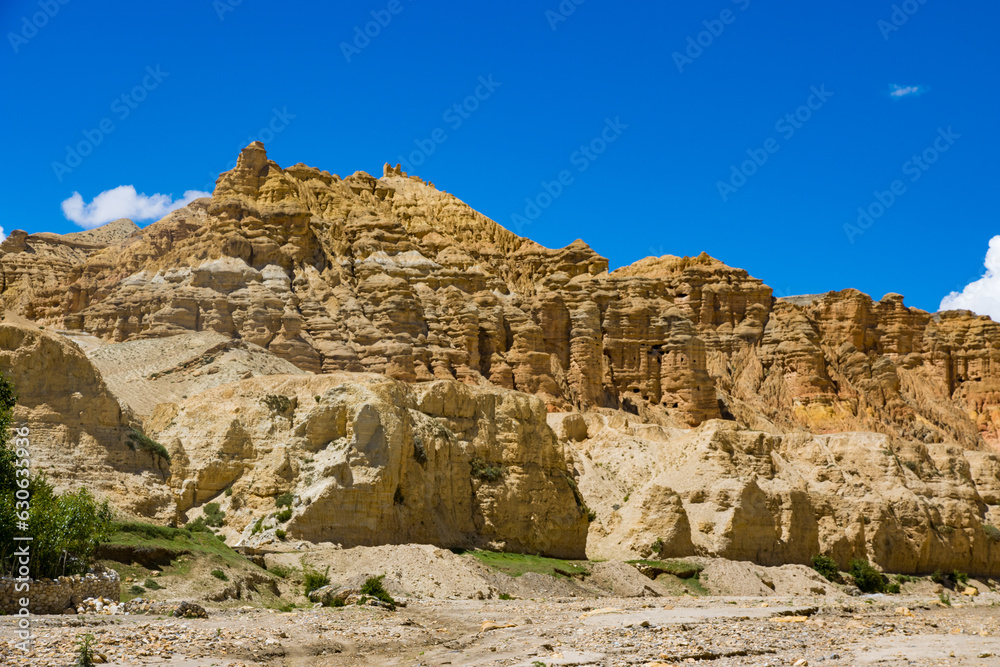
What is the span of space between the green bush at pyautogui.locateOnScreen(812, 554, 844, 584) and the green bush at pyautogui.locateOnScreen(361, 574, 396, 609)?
84.0 ft

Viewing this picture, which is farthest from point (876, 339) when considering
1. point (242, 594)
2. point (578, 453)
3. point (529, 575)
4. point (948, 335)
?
point (242, 594)

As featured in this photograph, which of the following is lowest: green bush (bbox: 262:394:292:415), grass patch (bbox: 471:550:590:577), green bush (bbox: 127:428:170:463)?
grass patch (bbox: 471:550:590:577)

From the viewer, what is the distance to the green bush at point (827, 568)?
51.9 meters

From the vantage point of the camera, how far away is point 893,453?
65438 millimetres

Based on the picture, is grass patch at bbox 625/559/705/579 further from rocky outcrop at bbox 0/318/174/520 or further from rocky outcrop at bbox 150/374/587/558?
rocky outcrop at bbox 0/318/174/520

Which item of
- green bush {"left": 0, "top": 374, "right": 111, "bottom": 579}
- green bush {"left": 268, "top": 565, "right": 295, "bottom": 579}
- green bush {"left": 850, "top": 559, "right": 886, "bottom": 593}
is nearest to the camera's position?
green bush {"left": 0, "top": 374, "right": 111, "bottom": 579}

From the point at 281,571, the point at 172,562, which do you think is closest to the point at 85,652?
the point at 172,562

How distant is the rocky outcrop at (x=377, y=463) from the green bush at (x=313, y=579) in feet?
10.2

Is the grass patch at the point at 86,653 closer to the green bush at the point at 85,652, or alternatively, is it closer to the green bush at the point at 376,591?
the green bush at the point at 85,652

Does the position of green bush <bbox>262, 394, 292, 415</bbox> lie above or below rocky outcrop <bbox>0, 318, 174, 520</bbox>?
above

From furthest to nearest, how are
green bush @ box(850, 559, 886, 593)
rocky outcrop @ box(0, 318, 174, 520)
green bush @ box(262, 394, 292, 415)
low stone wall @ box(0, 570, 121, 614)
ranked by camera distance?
1. green bush @ box(850, 559, 886, 593)
2. green bush @ box(262, 394, 292, 415)
3. rocky outcrop @ box(0, 318, 174, 520)
4. low stone wall @ box(0, 570, 121, 614)

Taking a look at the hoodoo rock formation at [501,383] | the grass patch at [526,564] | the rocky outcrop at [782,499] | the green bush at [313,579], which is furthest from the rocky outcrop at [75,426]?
the rocky outcrop at [782,499]

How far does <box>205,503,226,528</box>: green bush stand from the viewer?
137 feet

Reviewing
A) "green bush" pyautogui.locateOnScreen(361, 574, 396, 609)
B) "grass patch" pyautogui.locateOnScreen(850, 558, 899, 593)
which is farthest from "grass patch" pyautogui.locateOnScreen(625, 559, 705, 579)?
"green bush" pyautogui.locateOnScreen(361, 574, 396, 609)
